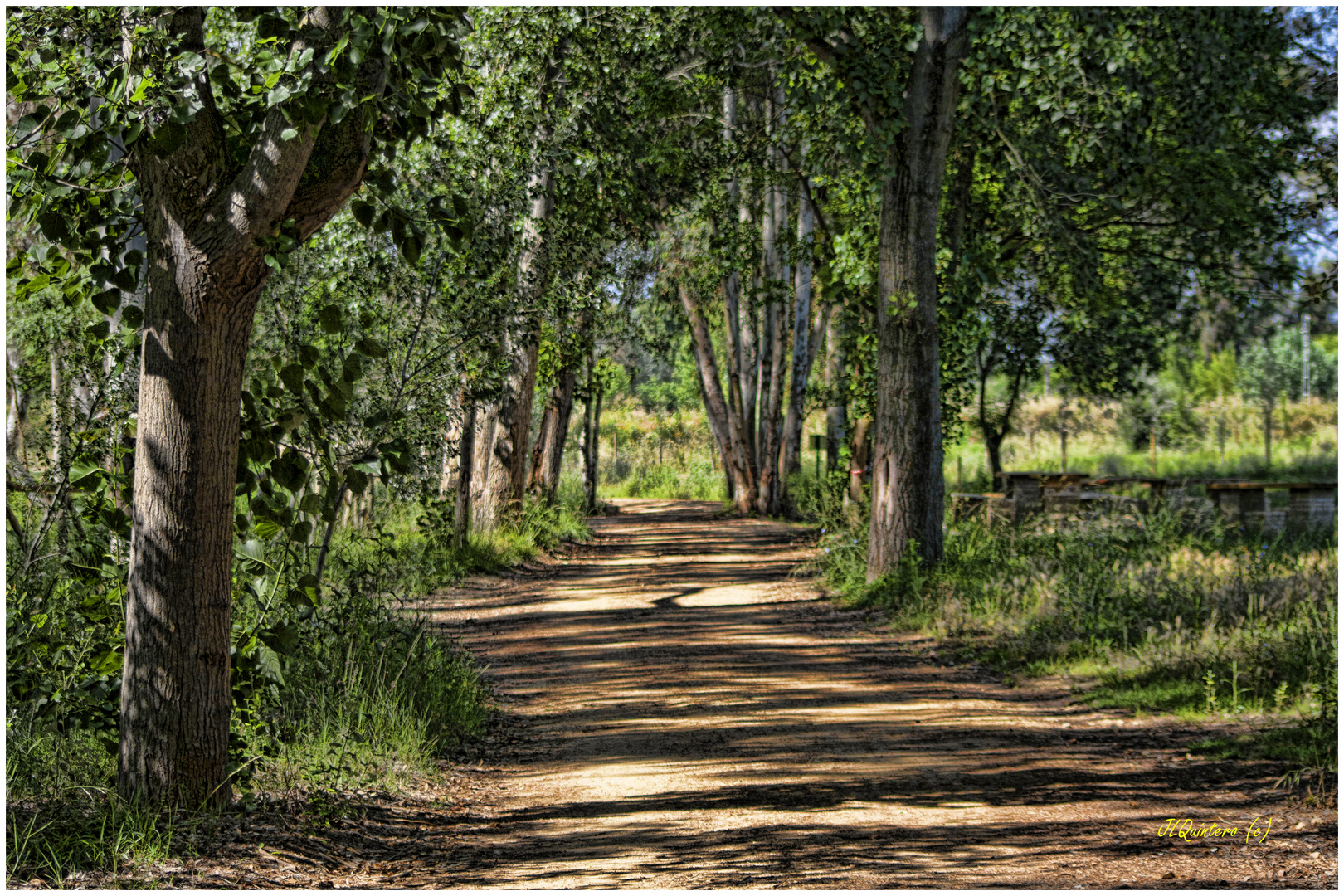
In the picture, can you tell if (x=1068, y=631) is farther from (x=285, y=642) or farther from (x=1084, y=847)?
(x=285, y=642)

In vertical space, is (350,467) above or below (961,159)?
below

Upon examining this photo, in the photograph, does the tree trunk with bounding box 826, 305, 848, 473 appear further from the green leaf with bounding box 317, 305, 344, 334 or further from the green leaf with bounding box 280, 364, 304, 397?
the green leaf with bounding box 280, 364, 304, 397

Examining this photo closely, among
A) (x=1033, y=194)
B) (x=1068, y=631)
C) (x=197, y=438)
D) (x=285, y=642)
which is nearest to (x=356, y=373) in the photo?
(x=197, y=438)

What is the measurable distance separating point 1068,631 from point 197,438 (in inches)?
267

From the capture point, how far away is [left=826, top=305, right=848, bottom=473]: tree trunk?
16.2m

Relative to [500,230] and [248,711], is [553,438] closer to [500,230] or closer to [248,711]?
[500,230]

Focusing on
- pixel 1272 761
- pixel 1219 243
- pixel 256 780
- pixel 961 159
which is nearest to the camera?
pixel 256 780

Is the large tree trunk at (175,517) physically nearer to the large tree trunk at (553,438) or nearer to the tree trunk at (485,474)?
the tree trunk at (485,474)

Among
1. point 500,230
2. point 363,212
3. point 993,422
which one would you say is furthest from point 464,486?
point 993,422

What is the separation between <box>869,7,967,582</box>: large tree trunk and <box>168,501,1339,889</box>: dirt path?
185 centimetres

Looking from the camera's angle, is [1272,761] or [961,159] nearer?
[1272,761]

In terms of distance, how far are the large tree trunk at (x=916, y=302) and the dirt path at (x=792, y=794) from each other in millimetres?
1846

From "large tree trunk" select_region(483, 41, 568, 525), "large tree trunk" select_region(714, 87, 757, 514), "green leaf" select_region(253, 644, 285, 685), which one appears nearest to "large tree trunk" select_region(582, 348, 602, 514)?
"large tree trunk" select_region(714, 87, 757, 514)

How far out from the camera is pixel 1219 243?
12.1m
